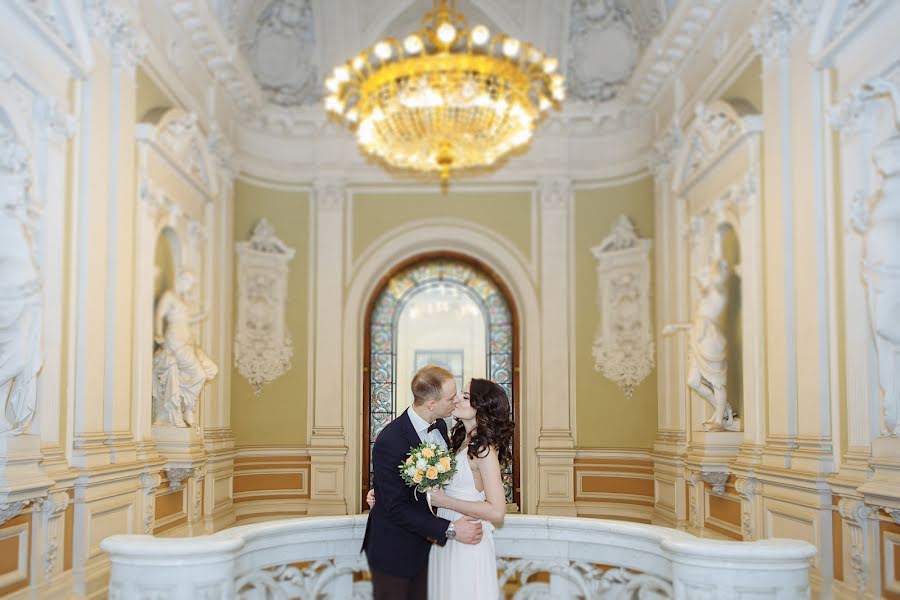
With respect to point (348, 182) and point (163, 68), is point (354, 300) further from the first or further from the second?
point (163, 68)

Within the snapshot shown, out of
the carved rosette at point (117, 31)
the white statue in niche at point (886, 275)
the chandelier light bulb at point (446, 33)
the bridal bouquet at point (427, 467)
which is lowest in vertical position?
the bridal bouquet at point (427, 467)

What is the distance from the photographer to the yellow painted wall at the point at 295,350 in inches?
442

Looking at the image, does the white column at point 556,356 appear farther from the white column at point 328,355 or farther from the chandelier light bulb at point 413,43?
the chandelier light bulb at point 413,43

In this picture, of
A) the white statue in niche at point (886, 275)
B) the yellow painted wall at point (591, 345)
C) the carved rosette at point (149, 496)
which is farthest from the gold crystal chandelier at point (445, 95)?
the carved rosette at point (149, 496)

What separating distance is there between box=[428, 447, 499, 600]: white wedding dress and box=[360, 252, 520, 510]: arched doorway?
737 centimetres

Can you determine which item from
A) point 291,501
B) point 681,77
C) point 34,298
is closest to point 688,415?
point 681,77

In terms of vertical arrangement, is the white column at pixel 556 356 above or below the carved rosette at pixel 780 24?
below

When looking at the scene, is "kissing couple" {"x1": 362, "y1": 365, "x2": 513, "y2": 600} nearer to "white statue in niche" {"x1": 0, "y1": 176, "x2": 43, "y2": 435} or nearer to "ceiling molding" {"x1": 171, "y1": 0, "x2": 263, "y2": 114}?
"white statue in niche" {"x1": 0, "y1": 176, "x2": 43, "y2": 435}

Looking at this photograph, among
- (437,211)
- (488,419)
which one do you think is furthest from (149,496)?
(437,211)

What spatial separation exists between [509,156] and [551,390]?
3.01 metres

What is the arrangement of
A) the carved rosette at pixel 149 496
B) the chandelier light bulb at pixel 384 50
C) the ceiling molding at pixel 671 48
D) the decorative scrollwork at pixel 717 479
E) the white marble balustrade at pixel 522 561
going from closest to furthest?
the white marble balustrade at pixel 522 561 < the carved rosette at pixel 149 496 < the chandelier light bulb at pixel 384 50 < the decorative scrollwork at pixel 717 479 < the ceiling molding at pixel 671 48

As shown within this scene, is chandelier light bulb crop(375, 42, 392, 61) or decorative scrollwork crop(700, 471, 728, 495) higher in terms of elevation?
chandelier light bulb crop(375, 42, 392, 61)

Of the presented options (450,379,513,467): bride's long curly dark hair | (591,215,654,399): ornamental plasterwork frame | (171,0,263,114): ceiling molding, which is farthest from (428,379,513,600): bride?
(591,215,654,399): ornamental plasterwork frame

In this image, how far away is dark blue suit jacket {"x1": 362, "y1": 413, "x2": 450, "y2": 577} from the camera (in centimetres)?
426
